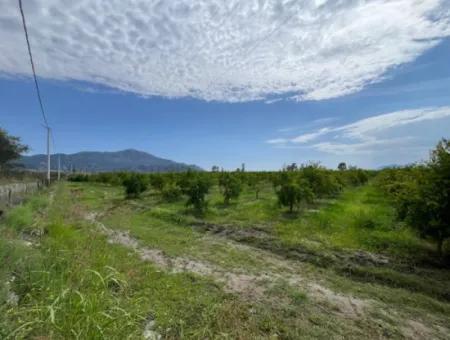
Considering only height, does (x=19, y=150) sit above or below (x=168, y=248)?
above

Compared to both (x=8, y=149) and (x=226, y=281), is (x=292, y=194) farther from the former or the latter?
(x=8, y=149)

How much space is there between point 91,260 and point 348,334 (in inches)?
171

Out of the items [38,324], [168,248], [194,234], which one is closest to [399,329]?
[38,324]

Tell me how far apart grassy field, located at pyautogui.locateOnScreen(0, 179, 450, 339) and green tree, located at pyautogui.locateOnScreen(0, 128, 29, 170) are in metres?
38.4

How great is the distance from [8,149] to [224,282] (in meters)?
45.5

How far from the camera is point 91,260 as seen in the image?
18.5ft

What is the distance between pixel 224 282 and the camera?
237 inches

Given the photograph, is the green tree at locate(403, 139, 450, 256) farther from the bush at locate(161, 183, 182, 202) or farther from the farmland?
the bush at locate(161, 183, 182, 202)

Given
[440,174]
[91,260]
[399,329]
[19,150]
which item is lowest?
[399,329]

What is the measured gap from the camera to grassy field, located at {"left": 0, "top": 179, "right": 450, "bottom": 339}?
11.7 feet

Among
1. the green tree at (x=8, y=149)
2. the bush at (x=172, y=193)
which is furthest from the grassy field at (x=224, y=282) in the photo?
the green tree at (x=8, y=149)

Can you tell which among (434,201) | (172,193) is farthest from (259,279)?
(172,193)

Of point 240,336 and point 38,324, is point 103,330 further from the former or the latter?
point 240,336

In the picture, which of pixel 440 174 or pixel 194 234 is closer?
pixel 440 174
